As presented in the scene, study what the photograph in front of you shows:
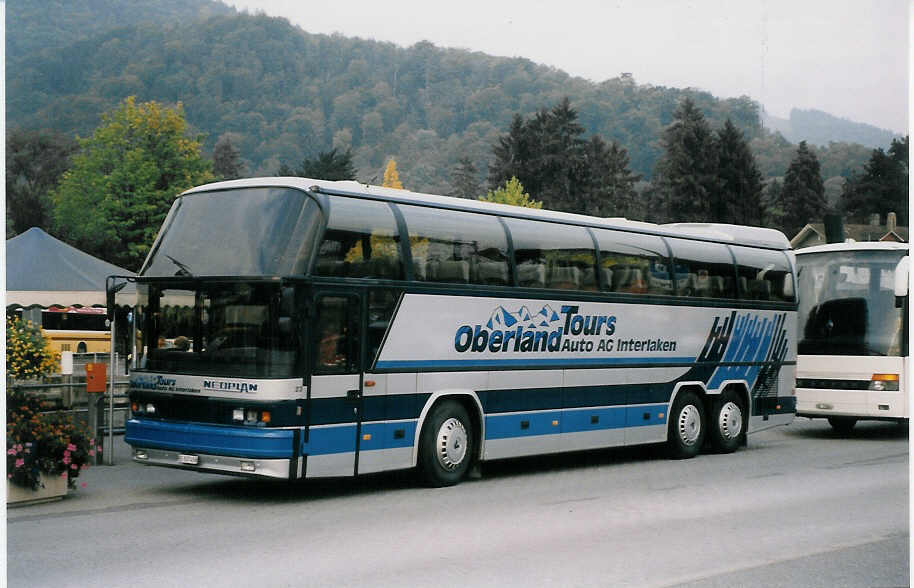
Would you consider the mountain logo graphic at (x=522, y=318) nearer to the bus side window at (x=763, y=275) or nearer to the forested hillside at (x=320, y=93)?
the bus side window at (x=763, y=275)

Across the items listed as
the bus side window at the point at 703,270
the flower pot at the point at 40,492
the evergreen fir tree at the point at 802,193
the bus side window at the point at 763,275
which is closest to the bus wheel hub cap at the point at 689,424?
the bus side window at the point at 703,270

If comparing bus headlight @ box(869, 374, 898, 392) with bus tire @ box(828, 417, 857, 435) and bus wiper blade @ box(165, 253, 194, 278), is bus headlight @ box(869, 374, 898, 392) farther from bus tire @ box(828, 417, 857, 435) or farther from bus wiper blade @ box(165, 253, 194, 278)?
bus wiper blade @ box(165, 253, 194, 278)

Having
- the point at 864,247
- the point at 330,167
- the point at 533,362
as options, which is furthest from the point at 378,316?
the point at 330,167

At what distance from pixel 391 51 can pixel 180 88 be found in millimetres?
28589

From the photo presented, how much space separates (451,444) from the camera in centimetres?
1387

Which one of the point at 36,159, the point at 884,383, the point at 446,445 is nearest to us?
the point at 446,445

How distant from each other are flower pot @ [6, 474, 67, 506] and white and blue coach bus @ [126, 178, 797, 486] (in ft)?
3.26

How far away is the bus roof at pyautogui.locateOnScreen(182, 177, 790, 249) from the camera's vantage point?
12.7 m

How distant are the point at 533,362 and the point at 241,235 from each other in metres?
4.58

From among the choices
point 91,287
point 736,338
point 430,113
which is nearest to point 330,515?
point 736,338

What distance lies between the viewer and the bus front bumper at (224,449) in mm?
11852

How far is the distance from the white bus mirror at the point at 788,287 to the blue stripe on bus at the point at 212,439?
36.3 ft

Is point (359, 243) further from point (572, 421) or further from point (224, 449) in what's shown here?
point (572, 421)

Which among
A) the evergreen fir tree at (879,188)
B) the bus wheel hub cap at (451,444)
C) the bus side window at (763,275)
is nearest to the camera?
the bus wheel hub cap at (451,444)
